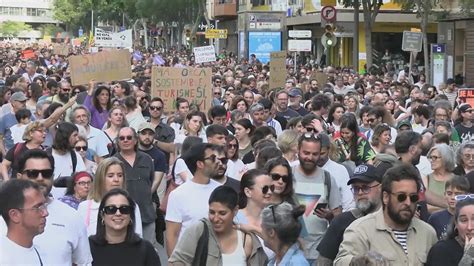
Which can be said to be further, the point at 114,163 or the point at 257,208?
the point at 114,163

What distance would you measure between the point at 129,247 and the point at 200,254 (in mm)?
458

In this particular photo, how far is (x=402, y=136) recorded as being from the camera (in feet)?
29.2

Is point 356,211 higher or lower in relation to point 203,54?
lower

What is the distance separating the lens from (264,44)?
151 feet

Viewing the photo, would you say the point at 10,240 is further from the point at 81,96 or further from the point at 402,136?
the point at 81,96

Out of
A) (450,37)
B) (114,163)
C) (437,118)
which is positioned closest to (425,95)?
(437,118)

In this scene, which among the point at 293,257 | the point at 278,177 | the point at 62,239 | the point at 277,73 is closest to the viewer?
the point at 293,257

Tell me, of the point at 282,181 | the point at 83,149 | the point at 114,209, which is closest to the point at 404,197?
the point at 282,181

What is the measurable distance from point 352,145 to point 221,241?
4.24m

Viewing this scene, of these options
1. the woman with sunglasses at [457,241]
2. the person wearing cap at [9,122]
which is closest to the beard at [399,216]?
the woman with sunglasses at [457,241]

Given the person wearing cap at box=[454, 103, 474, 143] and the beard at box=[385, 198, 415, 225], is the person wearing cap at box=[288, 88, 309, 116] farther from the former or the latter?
the beard at box=[385, 198, 415, 225]

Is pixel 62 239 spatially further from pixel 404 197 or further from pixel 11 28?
pixel 11 28

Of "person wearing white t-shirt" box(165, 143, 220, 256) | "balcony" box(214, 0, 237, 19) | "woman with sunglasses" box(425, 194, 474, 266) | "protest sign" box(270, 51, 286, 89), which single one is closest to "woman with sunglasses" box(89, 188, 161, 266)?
"person wearing white t-shirt" box(165, 143, 220, 256)

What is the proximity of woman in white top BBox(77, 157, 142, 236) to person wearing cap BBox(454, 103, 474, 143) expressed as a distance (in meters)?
6.20
